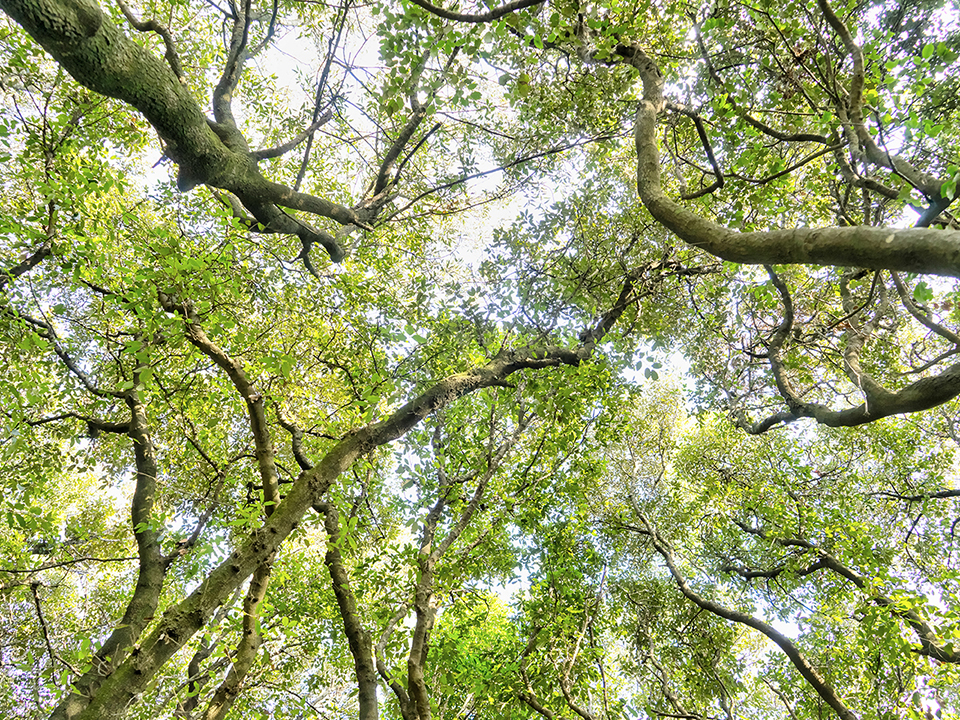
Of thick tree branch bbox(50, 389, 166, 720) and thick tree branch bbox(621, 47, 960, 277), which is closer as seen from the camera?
thick tree branch bbox(621, 47, 960, 277)

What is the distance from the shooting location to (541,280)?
6.97 metres

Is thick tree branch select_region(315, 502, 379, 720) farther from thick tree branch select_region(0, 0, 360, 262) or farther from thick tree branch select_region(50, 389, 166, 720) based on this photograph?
thick tree branch select_region(0, 0, 360, 262)

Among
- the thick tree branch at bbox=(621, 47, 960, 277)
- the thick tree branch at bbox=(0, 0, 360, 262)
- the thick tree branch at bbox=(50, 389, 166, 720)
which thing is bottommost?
the thick tree branch at bbox=(50, 389, 166, 720)

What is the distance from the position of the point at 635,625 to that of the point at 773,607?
12.4 ft

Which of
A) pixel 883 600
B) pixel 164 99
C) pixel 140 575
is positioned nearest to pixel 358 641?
pixel 140 575

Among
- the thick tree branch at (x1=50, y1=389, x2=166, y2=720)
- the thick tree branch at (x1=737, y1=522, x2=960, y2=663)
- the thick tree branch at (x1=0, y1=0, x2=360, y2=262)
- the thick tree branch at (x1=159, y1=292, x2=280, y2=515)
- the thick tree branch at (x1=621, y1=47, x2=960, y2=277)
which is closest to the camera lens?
the thick tree branch at (x1=621, y1=47, x2=960, y2=277)

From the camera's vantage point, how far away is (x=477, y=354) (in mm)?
7898

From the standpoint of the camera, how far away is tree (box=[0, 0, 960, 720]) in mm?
4797

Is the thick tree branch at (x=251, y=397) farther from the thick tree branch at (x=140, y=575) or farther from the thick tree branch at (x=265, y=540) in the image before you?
the thick tree branch at (x=140, y=575)

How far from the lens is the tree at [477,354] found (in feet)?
15.7

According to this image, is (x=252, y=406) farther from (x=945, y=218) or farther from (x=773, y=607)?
(x=773, y=607)

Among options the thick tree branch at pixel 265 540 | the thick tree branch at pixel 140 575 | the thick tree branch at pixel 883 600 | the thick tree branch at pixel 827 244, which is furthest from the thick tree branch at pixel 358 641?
the thick tree branch at pixel 883 600

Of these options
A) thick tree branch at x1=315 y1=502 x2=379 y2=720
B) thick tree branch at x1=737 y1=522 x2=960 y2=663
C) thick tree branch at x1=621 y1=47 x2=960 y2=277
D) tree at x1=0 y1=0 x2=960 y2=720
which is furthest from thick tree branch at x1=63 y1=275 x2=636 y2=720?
thick tree branch at x1=737 y1=522 x2=960 y2=663

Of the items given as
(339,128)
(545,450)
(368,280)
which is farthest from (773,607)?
(339,128)
